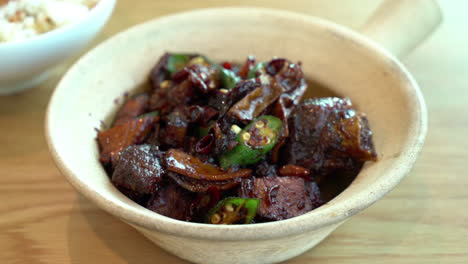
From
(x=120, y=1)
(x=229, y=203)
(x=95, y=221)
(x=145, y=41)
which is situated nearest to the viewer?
(x=229, y=203)

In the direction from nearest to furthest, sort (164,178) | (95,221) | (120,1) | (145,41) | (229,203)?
(229,203) < (164,178) < (95,221) < (145,41) < (120,1)

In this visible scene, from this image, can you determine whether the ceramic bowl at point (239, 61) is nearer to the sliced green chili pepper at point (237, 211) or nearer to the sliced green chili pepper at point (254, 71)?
the sliced green chili pepper at point (237, 211)

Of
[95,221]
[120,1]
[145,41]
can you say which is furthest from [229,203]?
[120,1]

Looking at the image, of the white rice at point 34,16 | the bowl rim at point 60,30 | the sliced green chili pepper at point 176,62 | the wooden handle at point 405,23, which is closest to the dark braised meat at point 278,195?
the sliced green chili pepper at point 176,62

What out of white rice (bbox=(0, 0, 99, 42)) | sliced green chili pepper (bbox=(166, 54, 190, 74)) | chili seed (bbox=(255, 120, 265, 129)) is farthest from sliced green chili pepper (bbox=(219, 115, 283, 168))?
white rice (bbox=(0, 0, 99, 42))

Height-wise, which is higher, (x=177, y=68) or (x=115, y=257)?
(x=177, y=68)

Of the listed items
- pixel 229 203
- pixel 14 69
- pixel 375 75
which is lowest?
pixel 14 69

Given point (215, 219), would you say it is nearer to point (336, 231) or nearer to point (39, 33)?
point (336, 231)

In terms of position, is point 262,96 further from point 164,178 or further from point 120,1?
point 120,1
